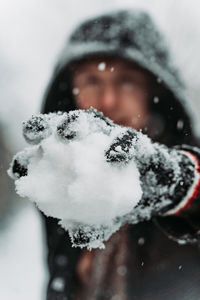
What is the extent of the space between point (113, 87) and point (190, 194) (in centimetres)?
28

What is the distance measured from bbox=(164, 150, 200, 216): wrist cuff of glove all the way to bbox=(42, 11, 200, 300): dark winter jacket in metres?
0.17

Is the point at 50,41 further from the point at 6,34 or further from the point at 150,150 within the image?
the point at 150,150

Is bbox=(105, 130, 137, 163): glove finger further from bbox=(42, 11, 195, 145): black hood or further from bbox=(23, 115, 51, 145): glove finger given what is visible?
bbox=(42, 11, 195, 145): black hood

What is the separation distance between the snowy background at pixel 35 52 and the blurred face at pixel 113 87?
0.19ft

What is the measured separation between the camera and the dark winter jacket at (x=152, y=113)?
661 millimetres

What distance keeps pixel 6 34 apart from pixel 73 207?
46cm

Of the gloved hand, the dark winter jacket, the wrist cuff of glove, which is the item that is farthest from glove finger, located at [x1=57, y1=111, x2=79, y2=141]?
the dark winter jacket

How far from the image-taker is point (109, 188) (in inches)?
12.5

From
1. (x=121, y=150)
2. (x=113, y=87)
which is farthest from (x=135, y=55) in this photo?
(x=121, y=150)

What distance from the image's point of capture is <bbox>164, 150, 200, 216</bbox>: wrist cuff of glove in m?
0.46

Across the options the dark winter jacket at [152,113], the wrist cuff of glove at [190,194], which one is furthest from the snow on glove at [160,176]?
the dark winter jacket at [152,113]

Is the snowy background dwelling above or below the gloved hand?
above

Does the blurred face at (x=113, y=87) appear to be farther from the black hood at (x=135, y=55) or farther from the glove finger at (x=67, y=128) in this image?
the glove finger at (x=67, y=128)

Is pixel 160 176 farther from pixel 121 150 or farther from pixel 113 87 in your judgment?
pixel 113 87
